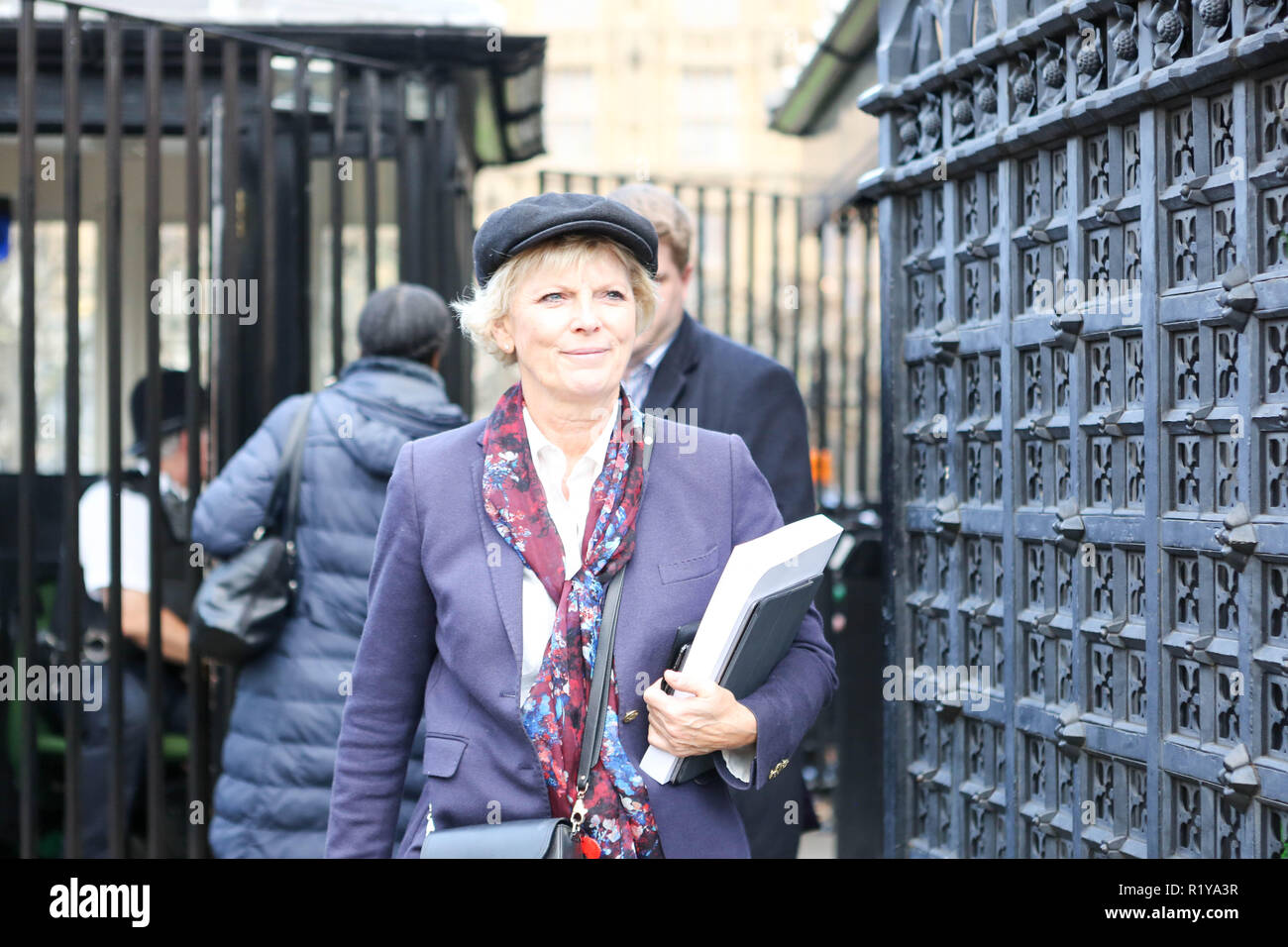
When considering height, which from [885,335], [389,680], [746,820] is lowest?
[746,820]

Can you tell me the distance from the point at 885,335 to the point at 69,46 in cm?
253

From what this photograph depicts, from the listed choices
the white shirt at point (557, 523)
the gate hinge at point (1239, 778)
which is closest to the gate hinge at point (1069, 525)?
the gate hinge at point (1239, 778)

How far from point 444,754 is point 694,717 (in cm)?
40

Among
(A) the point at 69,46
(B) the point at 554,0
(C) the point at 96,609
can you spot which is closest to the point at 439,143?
(A) the point at 69,46

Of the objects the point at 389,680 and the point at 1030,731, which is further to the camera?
the point at 1030,731

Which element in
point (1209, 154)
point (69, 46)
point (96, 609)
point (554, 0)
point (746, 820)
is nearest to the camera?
point (1209, 154)

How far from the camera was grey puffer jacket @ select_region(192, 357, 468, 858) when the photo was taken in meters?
3.95

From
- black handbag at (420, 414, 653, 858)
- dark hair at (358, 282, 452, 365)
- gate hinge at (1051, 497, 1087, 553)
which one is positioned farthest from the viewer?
dark hair at (358, 282, 452, 365)

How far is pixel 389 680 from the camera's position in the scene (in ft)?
7.82

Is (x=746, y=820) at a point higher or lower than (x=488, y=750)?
lower

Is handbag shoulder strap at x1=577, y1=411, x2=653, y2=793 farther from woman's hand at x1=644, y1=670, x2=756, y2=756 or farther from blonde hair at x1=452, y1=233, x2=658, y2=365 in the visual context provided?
blonde hair at x1=452, y1=233, x2=658, y2=365

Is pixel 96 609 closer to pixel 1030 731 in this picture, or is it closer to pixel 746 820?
pixel 746 820

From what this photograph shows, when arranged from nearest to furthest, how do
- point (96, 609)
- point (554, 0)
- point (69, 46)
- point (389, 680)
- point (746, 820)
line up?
point (389, 680), point (746, 820), point (69, 46), point (96, 609), point (554, 0)

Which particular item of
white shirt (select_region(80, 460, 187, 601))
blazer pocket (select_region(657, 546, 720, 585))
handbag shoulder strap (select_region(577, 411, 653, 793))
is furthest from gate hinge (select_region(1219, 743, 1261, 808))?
white shirt (select_region(80, 460, 187, 601))
